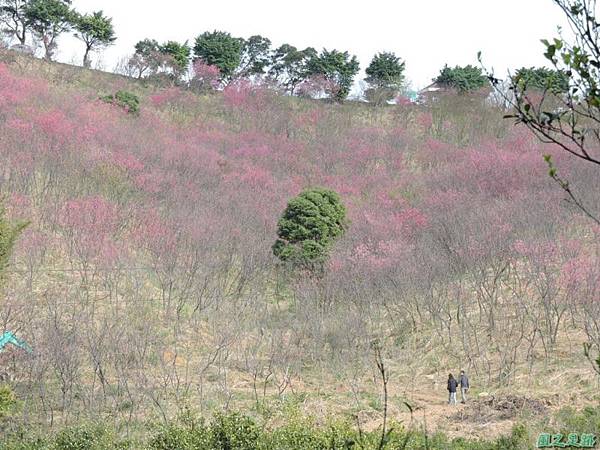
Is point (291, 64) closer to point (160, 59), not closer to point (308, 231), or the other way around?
point (160, 59)

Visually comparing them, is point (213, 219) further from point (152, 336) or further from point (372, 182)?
point (372, 182)

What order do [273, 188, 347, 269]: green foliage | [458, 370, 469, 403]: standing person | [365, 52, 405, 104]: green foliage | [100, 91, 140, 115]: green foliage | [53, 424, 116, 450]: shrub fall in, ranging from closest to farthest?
1. [53, 424, 116, 450]: shrub
2. [458, 370, 469, 403]: standing person
3. [273, 188, 347, 269]: green foliage
4. [100, 91, 140, 115]: green foliage
5. [365, 52, 405, 104]: green foliage

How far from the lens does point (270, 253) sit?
2100cm

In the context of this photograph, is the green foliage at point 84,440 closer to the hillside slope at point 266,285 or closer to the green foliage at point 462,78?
the hillside slope at point 266,285

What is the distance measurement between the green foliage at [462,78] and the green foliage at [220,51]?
42.4 feet

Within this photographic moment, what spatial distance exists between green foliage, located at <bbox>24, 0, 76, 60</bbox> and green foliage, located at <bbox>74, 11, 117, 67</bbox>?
54 centimetres

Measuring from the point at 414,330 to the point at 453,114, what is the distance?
877 inches

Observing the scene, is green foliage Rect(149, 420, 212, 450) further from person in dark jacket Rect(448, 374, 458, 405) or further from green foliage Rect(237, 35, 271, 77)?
green foliage Rect(237, 35, 271, 77)

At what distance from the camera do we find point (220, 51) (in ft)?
140

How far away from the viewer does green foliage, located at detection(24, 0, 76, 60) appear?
38562 millimetres

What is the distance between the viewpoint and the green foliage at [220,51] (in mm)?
42531

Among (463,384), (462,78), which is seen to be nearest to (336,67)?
(462,78)

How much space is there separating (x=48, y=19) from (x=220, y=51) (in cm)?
1002

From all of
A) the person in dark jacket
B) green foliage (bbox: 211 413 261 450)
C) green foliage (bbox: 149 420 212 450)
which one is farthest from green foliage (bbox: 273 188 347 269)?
green foliage (bbox: 149 420 212 450)
